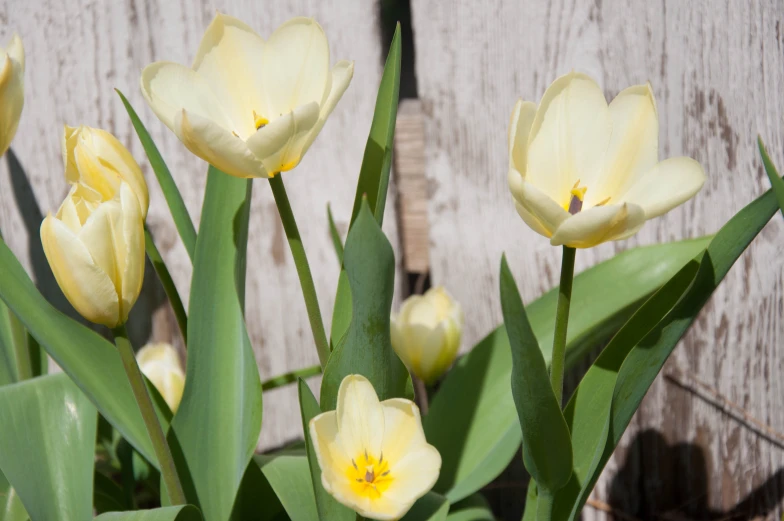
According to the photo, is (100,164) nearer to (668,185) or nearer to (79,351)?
(79,351)

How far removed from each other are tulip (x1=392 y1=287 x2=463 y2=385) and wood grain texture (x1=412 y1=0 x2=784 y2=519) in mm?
150

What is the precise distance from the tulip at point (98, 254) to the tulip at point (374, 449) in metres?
0.20

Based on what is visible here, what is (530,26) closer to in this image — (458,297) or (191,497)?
(458,297)

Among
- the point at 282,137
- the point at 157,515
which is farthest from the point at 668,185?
the point at 157,515

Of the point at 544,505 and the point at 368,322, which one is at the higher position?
the point at 368,322

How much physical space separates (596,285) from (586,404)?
0.21m

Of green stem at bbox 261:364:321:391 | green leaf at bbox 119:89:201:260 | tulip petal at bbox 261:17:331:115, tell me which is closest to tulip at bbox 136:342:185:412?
green stem at bbox 261:364:321:391

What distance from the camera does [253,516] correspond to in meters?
0.81

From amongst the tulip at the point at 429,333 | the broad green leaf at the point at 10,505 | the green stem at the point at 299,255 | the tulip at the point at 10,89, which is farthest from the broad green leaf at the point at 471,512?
the tulip at the point at 10,89

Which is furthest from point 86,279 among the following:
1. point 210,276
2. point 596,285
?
point 596,285

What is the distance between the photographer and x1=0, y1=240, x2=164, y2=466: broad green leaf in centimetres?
67

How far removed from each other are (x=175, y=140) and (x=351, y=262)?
660 millimetres

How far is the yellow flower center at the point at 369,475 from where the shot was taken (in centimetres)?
56

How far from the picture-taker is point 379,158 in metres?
0.74
